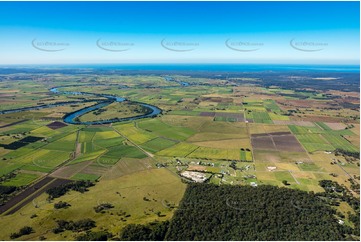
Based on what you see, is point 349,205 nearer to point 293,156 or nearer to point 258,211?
point 258,211

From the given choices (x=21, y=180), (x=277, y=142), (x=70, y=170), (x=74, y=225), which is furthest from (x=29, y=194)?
(x=277, y=142)

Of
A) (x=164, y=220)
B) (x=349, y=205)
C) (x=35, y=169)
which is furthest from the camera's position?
(x=35, y=169)

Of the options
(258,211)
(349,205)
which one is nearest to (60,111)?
(258,211)

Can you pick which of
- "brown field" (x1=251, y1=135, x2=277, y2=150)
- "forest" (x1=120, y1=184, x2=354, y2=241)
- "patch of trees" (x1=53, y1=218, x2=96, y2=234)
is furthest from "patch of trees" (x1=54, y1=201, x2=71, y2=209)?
"brown field" (x1=251, y1=135, x2=277, y2=150)

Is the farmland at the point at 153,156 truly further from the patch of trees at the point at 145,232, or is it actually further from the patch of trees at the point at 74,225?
the patch of trees at the point at 145,232

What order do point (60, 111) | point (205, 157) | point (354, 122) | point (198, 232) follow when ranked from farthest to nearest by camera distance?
point (60, 111)
point (354, 122)
point (205, 157)
point (198, 232)

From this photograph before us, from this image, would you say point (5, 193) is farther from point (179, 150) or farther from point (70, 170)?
point (179, 150)
